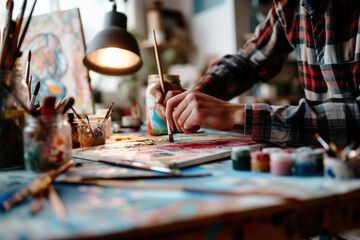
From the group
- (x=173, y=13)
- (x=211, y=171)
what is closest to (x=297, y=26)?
(x=211, y=171)

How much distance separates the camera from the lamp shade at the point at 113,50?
111 cm

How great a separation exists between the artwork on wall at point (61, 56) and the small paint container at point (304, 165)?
41.6 inches

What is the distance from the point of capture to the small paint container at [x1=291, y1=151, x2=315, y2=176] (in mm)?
505

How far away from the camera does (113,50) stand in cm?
122

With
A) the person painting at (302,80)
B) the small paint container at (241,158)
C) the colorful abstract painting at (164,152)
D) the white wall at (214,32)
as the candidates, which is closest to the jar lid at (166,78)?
the person painting at (302,80)

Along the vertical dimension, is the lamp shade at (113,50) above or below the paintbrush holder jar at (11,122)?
above

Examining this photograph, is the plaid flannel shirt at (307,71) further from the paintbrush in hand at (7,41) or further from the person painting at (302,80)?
the paintbrush in hand at (7,41)

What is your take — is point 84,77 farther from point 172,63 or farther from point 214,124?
point 172,63

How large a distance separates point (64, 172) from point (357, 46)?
93 centimetres

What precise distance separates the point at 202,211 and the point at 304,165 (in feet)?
0.77

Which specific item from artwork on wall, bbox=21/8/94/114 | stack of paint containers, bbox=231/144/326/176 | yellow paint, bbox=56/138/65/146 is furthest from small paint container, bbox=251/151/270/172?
artwork on wall, bbox=21/8/94/114

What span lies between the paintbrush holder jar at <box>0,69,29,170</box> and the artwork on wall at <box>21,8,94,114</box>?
69cm

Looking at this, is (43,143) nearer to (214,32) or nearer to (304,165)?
(304,165)

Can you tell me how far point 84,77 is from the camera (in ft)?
4.46
